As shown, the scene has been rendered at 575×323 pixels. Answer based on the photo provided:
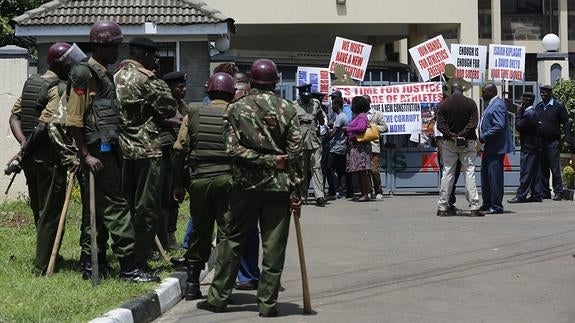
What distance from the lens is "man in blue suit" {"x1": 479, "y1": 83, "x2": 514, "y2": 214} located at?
13.6 metres

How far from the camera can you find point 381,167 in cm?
1720

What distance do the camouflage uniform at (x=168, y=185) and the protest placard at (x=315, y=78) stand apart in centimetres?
762

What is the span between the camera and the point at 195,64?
1672cm

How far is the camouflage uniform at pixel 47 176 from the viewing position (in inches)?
316

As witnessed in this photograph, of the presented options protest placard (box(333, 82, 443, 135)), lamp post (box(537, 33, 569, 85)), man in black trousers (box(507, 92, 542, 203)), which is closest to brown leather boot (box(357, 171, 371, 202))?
protest placard (box(333, 82, 443, 135))

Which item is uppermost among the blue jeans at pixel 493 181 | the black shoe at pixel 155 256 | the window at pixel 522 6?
the window at pixel 522 6

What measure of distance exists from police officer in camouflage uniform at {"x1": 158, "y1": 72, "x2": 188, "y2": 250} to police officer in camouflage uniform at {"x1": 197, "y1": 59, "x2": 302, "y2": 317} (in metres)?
1.07

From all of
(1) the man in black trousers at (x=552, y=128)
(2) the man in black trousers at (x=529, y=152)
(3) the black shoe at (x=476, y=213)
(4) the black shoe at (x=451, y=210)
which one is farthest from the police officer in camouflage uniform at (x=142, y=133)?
(1) the man in black trousers at (x=552, y=128)

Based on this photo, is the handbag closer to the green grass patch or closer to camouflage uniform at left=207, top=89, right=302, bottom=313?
the green grass patch

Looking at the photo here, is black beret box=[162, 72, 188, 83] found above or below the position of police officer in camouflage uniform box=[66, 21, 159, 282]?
above

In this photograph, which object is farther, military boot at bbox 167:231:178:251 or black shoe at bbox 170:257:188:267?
military boot at bbox 167:231:178:251

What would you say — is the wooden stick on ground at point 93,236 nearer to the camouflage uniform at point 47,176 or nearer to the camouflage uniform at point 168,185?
the camouflage uniform at point 168,185

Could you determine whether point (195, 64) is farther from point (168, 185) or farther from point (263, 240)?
point (263, 240)

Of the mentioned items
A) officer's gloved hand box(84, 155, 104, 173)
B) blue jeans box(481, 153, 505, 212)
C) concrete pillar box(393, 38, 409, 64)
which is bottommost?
blue jeans box(481, 153, 505, 212)
